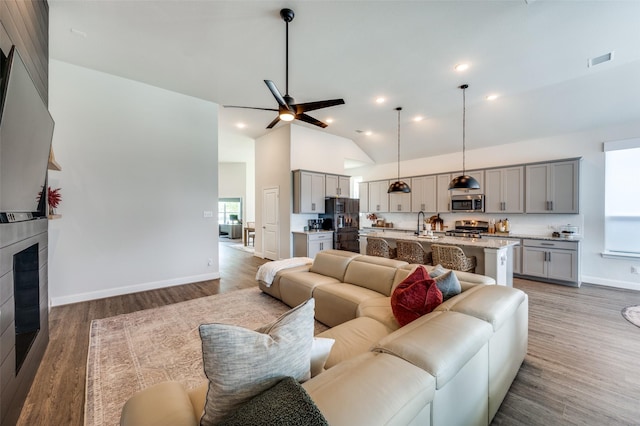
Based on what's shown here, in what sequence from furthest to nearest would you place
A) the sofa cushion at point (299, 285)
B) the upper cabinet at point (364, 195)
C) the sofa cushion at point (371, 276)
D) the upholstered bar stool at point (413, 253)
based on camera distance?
the upper cabinet at point (364, 195), the upholstered bar stool at point (413, 253), the sofa cushion at point (299, 285), the sofa cushion at point (371, 276)

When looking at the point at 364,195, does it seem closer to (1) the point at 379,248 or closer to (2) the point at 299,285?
(1) the point at 379,248

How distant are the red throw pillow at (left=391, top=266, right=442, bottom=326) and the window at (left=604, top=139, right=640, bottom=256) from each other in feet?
17.3

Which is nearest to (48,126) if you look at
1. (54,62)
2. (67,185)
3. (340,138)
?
(67,185)

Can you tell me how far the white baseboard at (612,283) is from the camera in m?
4.50

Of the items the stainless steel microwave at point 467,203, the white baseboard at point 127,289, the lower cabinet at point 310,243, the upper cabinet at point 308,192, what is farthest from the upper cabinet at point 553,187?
the white baseboard at point 127,289

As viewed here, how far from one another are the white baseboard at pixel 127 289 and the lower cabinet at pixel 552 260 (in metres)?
6.34

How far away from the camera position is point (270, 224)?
696 centimetres

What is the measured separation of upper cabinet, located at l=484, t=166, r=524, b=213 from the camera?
5.64 meters

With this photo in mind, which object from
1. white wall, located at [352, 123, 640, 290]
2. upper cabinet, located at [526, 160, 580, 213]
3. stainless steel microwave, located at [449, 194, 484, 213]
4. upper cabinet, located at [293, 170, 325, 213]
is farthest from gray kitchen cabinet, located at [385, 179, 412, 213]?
upper cabinet, located at [526, 160, 580, 213]

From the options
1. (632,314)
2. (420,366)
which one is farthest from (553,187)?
(420,366)

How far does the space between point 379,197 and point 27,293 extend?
25.1ft

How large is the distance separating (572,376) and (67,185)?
6.42 meters

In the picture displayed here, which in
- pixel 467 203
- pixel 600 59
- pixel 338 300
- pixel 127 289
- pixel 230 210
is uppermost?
pixel 600 59

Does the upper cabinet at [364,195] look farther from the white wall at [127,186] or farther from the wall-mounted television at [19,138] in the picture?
the wall-mounted television at [19,138]
